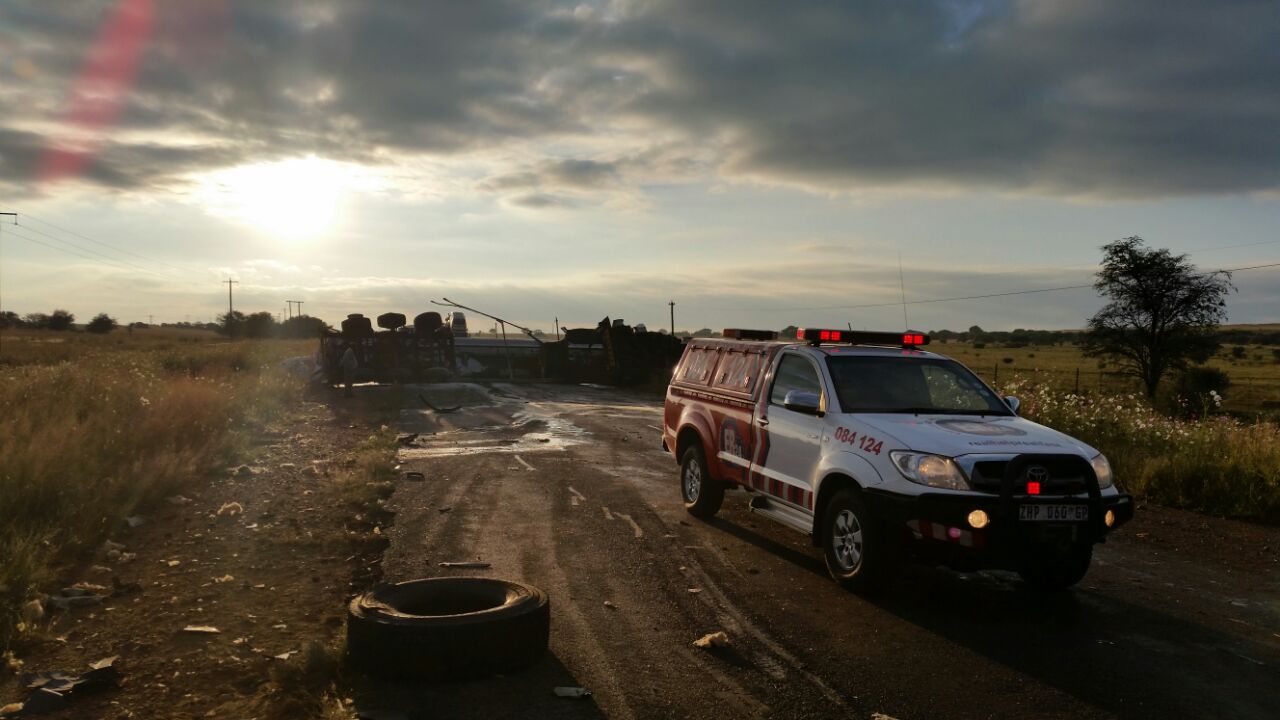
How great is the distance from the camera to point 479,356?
46688mm

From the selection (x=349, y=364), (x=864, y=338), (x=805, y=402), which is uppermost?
(x=864, y=338)

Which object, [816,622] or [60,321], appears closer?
[816,622]

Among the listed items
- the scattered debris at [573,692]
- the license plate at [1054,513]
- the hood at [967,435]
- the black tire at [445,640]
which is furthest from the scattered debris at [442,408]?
the scattered debris at [573,692]

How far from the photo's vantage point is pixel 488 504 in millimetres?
10398

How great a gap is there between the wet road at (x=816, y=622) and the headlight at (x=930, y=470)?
0.97 m

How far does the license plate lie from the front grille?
0.11 m

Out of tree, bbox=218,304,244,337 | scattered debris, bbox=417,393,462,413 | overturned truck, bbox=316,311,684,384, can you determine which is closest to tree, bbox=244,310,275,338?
tree, bbox=218,304,244,337

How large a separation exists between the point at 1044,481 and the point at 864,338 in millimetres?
2766

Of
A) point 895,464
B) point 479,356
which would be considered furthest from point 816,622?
point 479,356

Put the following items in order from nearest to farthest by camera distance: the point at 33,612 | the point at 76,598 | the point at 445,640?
1. the point at 445,640
2. the point at 33,612
3. the point at 76,598

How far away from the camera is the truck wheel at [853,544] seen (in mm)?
6465

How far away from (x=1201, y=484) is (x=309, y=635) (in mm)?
10645

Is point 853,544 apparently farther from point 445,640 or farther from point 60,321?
point 60,321

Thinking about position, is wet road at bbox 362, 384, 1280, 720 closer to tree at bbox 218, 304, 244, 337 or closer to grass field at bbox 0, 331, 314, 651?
grass field at bbox 0, 331, 314, 651
